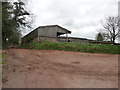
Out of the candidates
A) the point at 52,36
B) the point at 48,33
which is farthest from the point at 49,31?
the point at 52,36

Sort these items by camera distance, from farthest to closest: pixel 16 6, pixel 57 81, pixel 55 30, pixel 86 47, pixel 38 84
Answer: pixel 16 6, pixel 55 30, pixel 86 47, pixel 57 81, pixel 38 84

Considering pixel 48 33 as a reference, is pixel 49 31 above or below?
above

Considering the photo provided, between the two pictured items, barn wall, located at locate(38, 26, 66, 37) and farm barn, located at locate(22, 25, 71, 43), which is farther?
barn wall, located at locate(38, 26, 66, 37)

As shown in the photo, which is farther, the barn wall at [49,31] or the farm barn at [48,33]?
the barn wall at [49,31]

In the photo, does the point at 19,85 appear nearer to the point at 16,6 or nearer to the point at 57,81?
the point at 57,81

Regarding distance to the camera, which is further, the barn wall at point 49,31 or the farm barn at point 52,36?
the barn wall at point 49,31

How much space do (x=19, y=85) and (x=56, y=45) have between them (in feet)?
35.2

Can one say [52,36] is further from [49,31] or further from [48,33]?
[49,31]

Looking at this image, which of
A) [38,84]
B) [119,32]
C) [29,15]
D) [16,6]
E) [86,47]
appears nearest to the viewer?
[38,84]

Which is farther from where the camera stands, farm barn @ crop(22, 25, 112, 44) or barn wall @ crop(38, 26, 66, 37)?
barn wall @ crop(38, 26, 66, 37)

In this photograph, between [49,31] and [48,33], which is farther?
[49,31]

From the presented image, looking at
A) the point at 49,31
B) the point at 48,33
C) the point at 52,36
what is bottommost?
the point at 52,36

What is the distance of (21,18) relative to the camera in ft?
77.7

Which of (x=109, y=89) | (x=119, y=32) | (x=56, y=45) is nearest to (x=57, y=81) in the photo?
(x=109, y=89)
